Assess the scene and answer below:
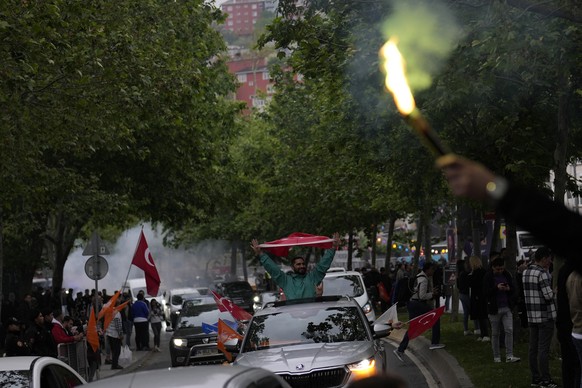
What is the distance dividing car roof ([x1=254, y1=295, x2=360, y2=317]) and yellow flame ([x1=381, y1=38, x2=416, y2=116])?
8.32 meters

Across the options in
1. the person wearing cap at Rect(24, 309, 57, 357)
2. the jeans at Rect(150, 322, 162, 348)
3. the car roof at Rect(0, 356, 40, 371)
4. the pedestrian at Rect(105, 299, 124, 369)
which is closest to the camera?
the car roof at Rect(0, 356, 40, 371)

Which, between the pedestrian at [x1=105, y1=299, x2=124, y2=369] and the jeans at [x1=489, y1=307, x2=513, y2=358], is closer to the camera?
the jeans at [x1=489, y1=307, x2=513, y2=358]

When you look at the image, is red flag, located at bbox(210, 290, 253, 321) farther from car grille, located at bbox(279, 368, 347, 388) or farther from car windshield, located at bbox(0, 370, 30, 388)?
car windshield, located at bbox(0, 370, 30, 388)

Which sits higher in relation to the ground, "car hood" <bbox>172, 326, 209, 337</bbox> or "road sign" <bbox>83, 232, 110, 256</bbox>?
"road sign" <bbox>83, 232, 110, 256</bbox>

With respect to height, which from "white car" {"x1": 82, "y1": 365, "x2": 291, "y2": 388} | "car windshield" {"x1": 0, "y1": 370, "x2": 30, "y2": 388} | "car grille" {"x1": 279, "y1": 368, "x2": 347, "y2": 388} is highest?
"white car" {"x1": 82, "y1": 365, "x2": 291, "y2": 388}

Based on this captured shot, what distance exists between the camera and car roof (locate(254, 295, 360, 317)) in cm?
1347

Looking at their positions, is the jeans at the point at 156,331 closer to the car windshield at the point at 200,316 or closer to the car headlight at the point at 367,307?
the car windshield at the point at 200,316

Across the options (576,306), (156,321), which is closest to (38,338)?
(576,306)

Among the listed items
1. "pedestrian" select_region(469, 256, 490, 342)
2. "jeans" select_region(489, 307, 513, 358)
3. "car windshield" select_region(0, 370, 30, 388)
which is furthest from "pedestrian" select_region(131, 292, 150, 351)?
"car windshield" select_region(0, 370, 30, 388)

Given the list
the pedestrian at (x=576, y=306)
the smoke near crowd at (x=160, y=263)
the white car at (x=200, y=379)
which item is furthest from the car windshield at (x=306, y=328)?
the smoke near crowd at (x=160, y=263)

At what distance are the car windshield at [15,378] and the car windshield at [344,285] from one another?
18.1 m

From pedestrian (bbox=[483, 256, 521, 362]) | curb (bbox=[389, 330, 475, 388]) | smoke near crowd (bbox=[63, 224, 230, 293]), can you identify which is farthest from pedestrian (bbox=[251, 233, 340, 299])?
smoke near crowd (bbox=[63, 224, 230, 293])

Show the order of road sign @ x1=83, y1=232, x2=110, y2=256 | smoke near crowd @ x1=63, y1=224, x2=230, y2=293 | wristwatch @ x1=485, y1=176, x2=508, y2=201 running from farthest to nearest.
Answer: smoke near crowd @ x1=63, y1=224, x2=230, y2=293 < road sign @ x1=83, y1=232, x2=110, y2=256 < wristwatch @ x1=485, y1=176, x2=508, y2=201

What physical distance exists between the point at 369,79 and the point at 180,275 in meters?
107
